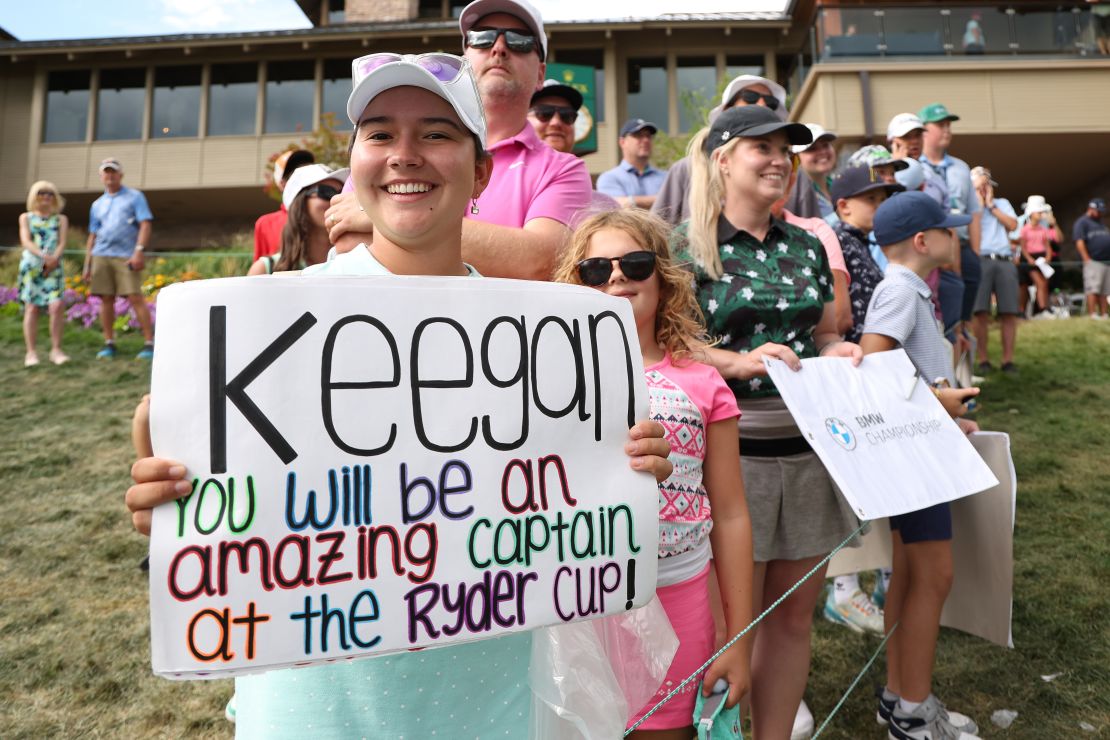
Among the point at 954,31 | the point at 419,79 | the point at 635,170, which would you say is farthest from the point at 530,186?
the point at 954,31

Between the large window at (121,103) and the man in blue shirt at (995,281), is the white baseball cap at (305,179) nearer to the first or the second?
the man in blue shirt at (995,281)

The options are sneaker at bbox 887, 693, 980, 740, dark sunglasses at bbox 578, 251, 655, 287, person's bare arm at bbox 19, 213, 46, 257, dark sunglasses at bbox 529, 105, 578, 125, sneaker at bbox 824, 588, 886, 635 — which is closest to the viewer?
dark sunglasses at bbox 578, 251, 655, 287

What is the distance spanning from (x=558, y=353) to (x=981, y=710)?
8.54 feet

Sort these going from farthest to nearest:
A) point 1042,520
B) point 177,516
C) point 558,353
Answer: point 1042,520 < point 558,353 < point 177,516

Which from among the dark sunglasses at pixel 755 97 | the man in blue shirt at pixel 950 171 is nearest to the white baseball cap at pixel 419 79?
the dark sunglasses at pixel 755 97

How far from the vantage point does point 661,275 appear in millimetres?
2133

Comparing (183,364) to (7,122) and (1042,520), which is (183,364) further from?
(7,122)

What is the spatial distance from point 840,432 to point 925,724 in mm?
1159

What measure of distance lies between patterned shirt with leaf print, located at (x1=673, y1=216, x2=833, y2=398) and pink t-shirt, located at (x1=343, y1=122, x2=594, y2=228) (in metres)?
0.54

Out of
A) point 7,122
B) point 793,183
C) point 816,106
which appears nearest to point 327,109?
point 7,122

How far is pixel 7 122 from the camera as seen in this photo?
66.8 feet

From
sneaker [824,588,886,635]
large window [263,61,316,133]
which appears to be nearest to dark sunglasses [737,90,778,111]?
sneaker [824,588,886,635]

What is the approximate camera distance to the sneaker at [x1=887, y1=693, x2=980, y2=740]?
2539 millimetres

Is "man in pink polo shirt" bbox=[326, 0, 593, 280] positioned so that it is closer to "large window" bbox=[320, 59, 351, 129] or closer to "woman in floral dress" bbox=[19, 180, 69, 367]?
"woman in floral dress" bbox=[19, 180, 69, 367]
